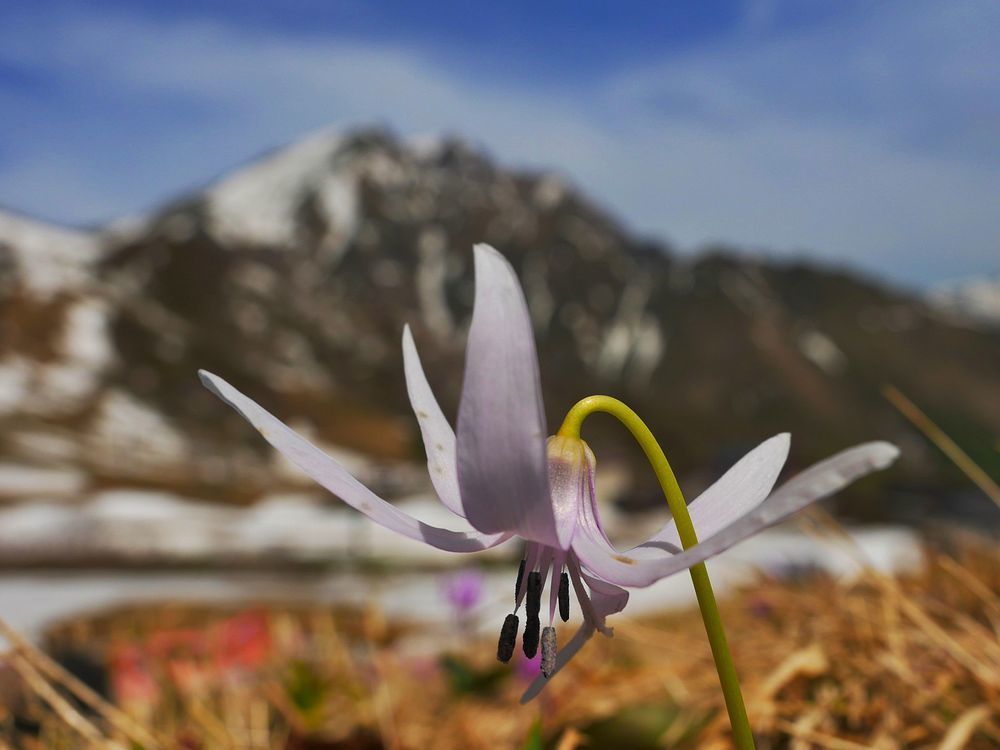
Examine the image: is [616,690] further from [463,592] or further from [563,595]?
[463,592]

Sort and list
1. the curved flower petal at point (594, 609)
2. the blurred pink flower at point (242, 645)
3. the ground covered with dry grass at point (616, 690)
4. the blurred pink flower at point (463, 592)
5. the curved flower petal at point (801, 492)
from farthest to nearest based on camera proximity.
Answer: the blurred pink flower at point (463, 592) → the blurred pink flower at point (242, 645) → the ground covered with dry grass at point (616, 690) → the curved flower petal at point (594, 609) → the curved flower petal at point (801, 492)

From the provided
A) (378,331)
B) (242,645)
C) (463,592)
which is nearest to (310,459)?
(463,592)

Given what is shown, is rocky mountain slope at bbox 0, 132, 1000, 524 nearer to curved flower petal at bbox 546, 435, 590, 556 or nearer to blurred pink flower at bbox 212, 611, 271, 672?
blurred pink flower at bbox 212, 611, 271, 672

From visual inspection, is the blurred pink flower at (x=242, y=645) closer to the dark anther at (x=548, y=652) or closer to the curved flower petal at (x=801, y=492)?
the dark anther at (x=548, y=652)

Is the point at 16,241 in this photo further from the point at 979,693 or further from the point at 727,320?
the point at 979,693

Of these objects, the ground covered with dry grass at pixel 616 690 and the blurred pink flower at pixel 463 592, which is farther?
the blurred pink flower at pixel 463 592

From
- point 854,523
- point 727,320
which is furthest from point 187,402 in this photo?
point 727,320

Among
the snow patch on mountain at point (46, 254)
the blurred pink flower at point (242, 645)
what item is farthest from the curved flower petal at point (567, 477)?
the snow patch on mountain at point (46, 254)
